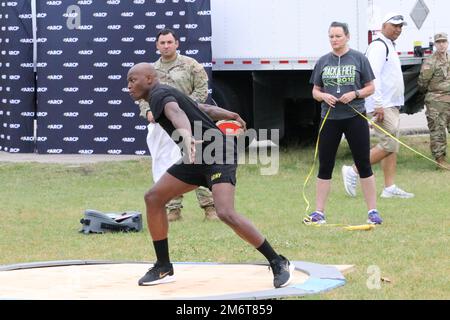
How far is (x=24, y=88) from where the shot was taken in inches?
744

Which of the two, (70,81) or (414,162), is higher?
(70,81)

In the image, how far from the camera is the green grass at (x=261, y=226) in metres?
9.40

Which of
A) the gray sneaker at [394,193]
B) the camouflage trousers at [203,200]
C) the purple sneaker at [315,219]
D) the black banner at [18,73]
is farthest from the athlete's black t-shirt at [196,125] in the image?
the black banner at [18,73]

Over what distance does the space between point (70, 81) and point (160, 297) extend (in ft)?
35.9

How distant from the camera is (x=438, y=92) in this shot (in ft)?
53.9

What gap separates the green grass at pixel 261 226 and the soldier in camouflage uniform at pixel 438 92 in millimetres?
404

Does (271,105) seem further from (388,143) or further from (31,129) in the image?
(388,143)

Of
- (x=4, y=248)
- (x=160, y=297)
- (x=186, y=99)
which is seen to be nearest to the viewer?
(x=160, y=297)

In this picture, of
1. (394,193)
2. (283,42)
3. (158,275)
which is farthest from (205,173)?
(283,42)

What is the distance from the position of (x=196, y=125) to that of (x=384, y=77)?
541 centimetres

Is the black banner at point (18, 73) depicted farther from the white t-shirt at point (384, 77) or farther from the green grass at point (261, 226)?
the white t-shirt at point (384, 77)
